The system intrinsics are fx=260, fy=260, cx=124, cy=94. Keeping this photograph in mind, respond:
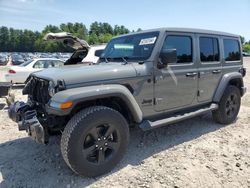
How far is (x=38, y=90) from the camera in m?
3.98

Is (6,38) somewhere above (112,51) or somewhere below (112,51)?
above

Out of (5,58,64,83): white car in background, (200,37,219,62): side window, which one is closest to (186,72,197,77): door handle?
(200,37,219,62): side window

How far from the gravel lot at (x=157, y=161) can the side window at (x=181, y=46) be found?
5.00 feet

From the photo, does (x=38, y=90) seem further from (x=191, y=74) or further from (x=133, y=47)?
(x=191, y=74)

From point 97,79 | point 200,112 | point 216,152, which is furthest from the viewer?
point 200,112

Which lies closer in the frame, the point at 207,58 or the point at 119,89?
the point at 119,89

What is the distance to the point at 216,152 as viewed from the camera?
4.34 meters

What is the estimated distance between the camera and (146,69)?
4.02m

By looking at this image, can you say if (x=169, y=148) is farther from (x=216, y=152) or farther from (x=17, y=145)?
(x=17, y=145)

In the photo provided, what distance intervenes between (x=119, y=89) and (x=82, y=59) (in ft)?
17.3

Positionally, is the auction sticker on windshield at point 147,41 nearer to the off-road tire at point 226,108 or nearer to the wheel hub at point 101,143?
the wheel hub at point 101,143

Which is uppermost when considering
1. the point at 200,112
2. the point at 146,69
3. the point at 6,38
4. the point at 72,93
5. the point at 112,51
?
the point at 6,38

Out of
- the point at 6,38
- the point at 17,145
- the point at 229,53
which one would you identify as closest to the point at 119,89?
the point at 17,145

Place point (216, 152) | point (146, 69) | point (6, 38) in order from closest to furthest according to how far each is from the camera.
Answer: point (146, 69) → point (216, 152) → point (6, 38)
